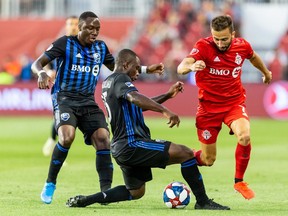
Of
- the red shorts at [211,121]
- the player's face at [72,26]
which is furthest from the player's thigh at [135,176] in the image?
the player's face at [72,26]

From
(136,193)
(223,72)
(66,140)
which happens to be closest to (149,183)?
(223,72)

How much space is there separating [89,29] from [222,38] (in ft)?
Result: 5.40

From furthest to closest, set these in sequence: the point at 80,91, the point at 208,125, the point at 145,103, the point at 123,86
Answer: the point at 208,125 < the point at 80,91 < the point at 123,86 < the point at 145,103

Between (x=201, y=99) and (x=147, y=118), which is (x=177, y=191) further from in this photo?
(x=147, y=118)

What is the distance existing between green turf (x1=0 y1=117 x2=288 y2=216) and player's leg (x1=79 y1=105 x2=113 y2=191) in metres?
0.41

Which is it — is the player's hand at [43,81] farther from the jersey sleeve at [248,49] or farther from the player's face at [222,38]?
the jersey sleeve at [248,49]

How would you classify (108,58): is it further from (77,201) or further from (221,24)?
(77,201)

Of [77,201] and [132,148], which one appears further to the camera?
[77,201]

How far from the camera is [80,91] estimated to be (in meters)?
10.8

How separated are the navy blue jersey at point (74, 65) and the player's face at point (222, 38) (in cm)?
150

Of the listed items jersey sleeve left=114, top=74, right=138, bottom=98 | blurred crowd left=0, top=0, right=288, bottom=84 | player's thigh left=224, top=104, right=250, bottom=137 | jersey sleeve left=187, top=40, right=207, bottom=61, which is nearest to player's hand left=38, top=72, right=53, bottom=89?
jersey sleeve left=114, top=74, right=138, bottom=98

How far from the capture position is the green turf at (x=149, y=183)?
9.73 meters

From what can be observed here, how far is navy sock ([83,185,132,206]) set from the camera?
977 centimetres

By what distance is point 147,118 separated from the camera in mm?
29141
